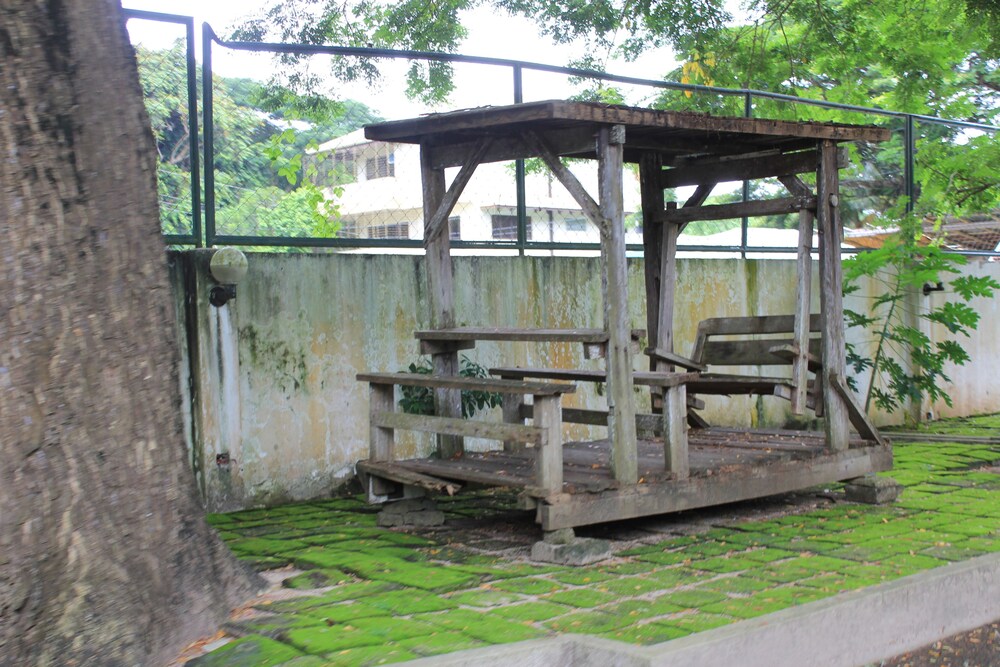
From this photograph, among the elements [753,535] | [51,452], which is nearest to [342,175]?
[753,535]

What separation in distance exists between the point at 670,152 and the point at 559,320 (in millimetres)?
2055

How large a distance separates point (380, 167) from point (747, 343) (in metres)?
3.27

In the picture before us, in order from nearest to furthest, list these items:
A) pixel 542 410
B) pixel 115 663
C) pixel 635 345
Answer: pixel 115 663, pixel 542 410, pixel 635 345

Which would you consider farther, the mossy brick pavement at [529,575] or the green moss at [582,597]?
the green moss at [582,597]

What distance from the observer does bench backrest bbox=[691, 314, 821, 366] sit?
815 cm

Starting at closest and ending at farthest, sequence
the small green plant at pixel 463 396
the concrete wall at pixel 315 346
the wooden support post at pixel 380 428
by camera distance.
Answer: the wooden support post at pixel 380 428 → the concrete wall at pixel 315 346 → the small green plant at pixel 463 396

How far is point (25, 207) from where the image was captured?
4.18 metres

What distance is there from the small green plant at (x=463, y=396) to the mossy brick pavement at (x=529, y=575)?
0.81 metres

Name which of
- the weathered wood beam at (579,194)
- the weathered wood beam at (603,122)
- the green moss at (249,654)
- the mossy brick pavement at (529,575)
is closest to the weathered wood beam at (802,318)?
the weathered wood beam at (603,122)

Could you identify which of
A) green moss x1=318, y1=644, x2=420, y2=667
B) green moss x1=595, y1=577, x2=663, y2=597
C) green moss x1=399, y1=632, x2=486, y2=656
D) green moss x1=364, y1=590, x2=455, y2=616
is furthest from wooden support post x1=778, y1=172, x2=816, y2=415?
green moss x1=318, y1=644, x2=420, y2=667

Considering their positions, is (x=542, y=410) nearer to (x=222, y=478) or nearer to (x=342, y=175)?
(x=222, y=478)

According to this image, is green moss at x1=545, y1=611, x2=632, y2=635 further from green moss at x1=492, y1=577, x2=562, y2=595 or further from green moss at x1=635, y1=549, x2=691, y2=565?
green moss at x1=635, y1=549, x2=691, y2=565

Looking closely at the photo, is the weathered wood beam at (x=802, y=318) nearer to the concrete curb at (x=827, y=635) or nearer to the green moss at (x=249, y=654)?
the concrete curb at (x=827, y=635)

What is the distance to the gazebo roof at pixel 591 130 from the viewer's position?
6.28 metres
